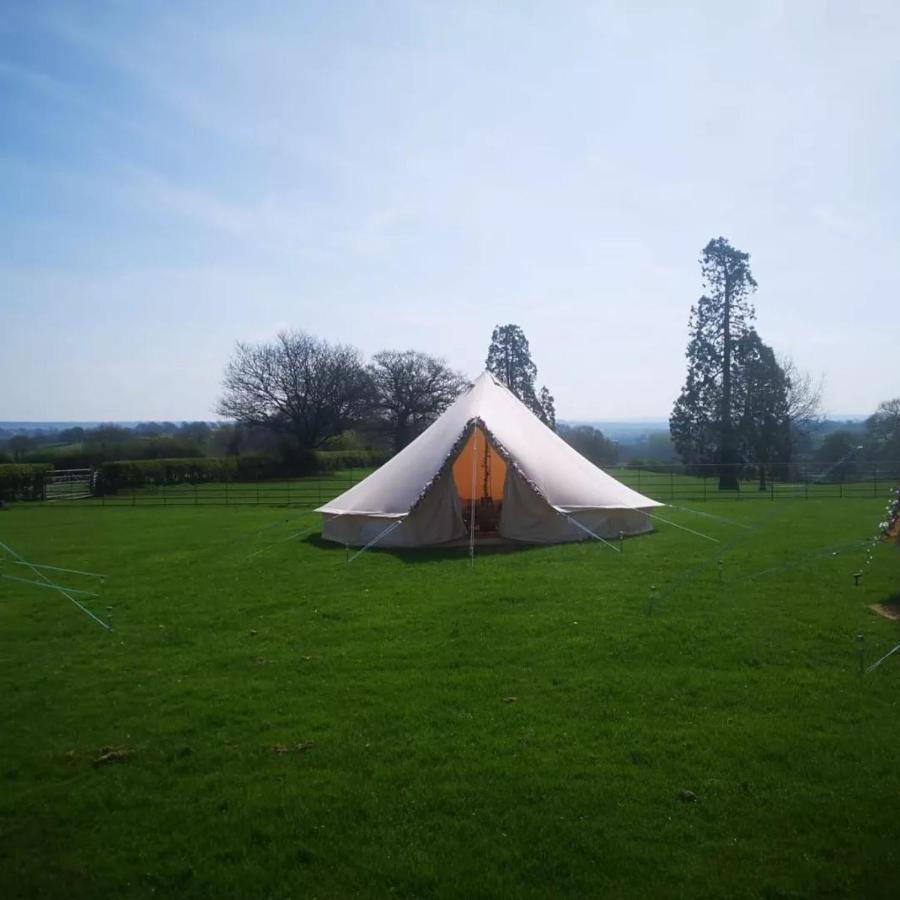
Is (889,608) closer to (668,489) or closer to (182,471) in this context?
(668,489)

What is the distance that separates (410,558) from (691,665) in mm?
6370

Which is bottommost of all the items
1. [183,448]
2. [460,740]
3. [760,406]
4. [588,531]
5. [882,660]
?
[460,740]

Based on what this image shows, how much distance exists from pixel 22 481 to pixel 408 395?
25314mm

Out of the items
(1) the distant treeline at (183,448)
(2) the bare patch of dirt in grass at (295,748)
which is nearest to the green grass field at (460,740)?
(2) the bare patch of dirt in grass at (295,748)

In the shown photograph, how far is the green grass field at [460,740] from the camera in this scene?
3.64m

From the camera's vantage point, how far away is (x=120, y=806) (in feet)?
14.2

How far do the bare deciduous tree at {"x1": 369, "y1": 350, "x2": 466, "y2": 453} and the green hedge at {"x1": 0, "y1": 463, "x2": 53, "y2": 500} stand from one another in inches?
902

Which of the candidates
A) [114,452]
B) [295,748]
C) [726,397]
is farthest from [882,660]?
[114,452]

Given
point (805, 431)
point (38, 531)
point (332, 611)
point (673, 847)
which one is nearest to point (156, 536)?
point (38, 531)

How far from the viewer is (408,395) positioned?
170 ft

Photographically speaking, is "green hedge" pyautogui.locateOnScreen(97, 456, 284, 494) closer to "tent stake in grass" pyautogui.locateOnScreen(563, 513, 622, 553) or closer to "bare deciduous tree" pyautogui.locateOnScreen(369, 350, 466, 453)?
"bare deciduous tree" pyautogui.locateOnScreen(369, 350, 466, 453)

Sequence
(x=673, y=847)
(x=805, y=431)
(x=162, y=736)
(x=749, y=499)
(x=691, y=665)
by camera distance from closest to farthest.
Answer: (x=673, y=847)
(x=162, y=736)
(x=691, y=665)
(x=749, y=499)
(x=805, y=431)

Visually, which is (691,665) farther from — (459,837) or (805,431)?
(805,431)

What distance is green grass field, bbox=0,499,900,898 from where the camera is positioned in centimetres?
364
